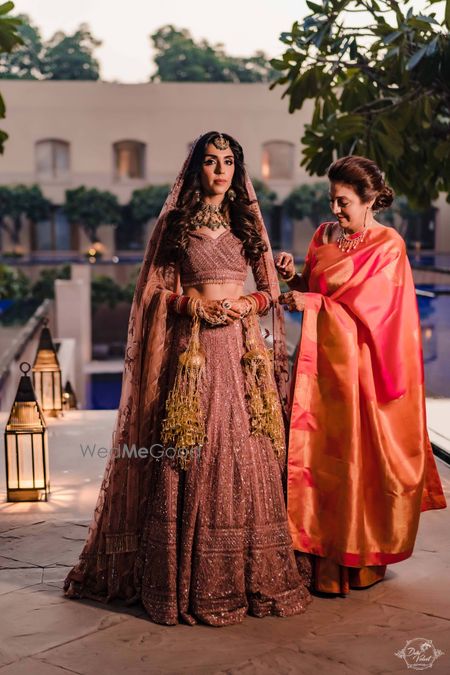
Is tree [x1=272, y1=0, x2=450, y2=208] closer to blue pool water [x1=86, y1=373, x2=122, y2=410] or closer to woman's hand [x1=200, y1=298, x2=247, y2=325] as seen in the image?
woman's hand [x1=200, y1=298, x2=247, y2=325]

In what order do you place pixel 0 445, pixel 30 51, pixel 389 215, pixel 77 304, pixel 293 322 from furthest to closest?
pixel 30 51, pixel 389 215, pixel 293 322, pixel 77 304, pixel 0 445

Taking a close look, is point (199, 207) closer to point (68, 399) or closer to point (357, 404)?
point (357, 404)

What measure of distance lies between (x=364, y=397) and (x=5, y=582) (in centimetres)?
140

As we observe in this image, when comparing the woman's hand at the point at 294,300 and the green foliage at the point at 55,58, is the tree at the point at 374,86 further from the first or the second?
the green foliage at the point at 55,58

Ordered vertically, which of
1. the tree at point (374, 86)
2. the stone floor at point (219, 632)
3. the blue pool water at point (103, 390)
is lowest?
the blue pool water at point (103, 390)

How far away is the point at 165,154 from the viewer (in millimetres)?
24141

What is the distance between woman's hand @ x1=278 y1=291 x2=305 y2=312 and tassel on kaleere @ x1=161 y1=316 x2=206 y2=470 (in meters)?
0.31

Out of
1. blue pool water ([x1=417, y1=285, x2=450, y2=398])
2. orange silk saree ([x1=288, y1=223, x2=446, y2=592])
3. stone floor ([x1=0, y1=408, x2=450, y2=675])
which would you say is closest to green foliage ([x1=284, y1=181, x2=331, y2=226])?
blue pool water ([x1=417, y1=285, x2=450, y2=398])

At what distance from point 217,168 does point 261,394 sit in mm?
733

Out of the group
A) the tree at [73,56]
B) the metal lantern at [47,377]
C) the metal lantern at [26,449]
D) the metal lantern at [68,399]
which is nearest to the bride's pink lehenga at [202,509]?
the metal lantern at [26,449]

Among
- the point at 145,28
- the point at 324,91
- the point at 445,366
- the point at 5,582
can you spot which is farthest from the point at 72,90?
the point at 5,582

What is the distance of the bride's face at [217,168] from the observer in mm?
3111

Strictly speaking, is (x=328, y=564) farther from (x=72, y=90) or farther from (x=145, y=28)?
(x=145, y=28)

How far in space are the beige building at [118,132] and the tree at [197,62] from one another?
3215mm
